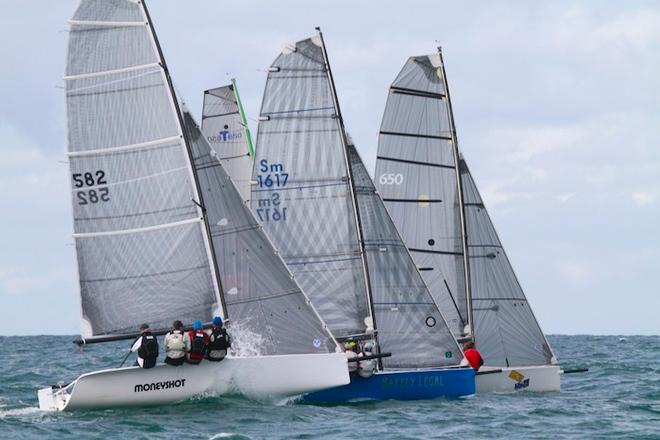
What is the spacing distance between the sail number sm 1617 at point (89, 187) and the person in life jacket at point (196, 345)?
9.96 ft

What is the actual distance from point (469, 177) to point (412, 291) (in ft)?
16.2

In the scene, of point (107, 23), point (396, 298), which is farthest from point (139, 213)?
point (396, 298)

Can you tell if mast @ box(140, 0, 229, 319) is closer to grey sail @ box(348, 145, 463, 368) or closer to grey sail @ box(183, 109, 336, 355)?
grey sail @ box(183, 109, 336, 355)

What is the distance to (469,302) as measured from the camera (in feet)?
98.6

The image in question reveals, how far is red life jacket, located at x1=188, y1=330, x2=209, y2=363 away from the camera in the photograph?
22188mm

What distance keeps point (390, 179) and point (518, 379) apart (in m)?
5.59

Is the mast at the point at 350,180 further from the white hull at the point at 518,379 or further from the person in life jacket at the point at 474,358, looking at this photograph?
the white hull at the point at 518,379

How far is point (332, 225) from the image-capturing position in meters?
26.9

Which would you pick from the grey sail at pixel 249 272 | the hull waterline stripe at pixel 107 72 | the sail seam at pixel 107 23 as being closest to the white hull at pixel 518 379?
the grey sail at pixel 249 272

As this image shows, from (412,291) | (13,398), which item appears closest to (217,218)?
(412,291)

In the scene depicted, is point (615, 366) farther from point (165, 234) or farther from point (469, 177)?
point (165, 234)

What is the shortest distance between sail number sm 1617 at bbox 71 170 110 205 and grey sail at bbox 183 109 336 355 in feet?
6.94

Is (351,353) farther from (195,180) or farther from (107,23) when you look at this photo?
(107,23)

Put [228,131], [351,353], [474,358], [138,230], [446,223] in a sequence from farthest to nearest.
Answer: [228,131] → [446,223] → [474,358] → [351,353] → [138,230]
